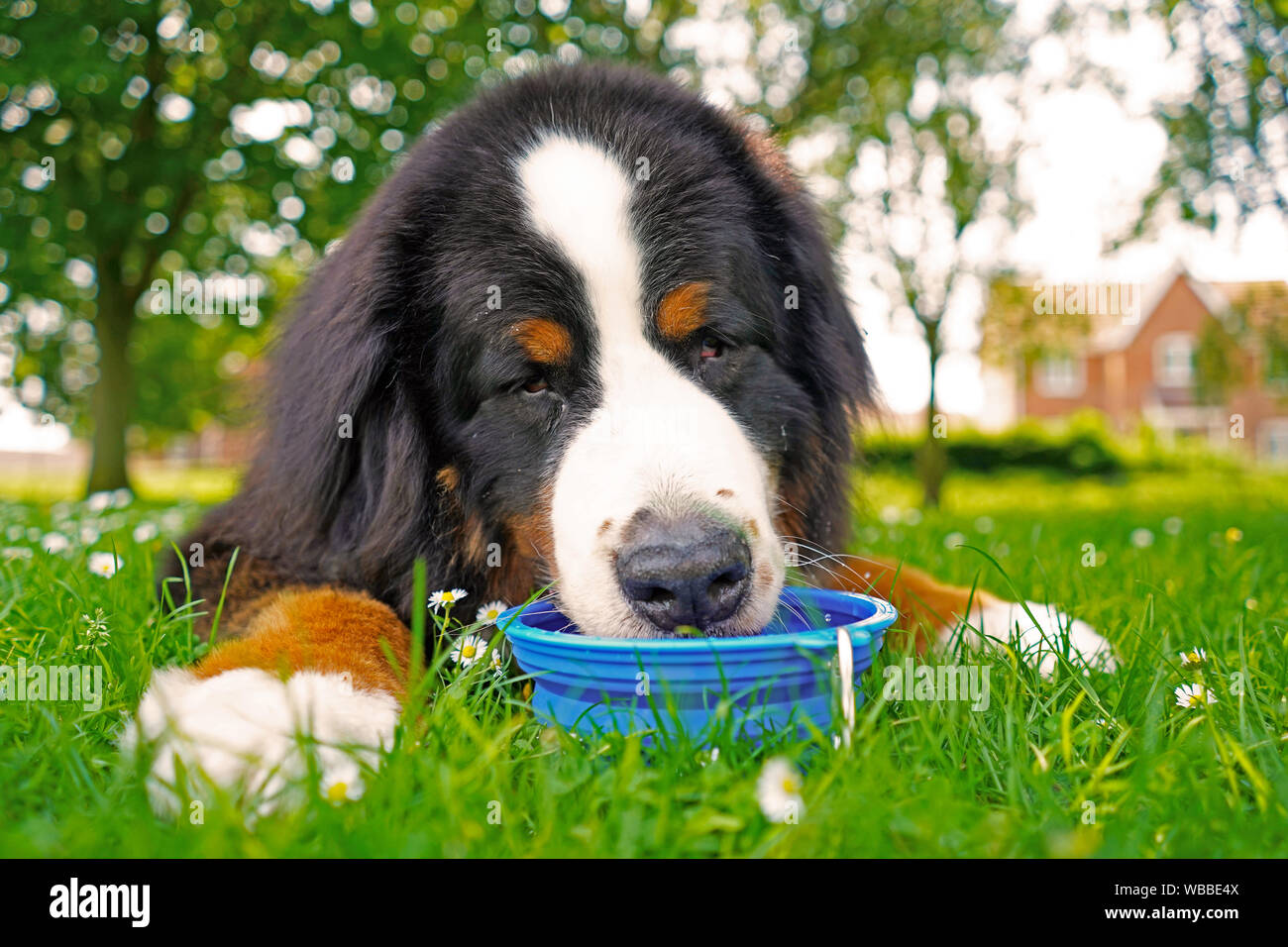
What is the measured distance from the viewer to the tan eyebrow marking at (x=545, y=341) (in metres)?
2.66

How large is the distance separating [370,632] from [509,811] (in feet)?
3.15

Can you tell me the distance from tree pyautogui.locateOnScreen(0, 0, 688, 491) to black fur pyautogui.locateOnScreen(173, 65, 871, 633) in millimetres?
3994

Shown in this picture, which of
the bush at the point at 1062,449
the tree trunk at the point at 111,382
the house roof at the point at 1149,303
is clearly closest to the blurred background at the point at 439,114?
the tree trunk at the point at 111,382

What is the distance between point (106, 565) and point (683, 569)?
7.77ft

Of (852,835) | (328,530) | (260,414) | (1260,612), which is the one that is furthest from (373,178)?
(852,835)

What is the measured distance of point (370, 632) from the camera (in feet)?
8.06

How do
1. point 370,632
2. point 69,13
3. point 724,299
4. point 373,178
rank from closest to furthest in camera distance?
point 370,632 → point 724,299 → point 69,13 → point 373,178

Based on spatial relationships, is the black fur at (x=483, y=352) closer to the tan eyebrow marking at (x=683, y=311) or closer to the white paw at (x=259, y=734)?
the tan eyebrow marking at (x=683, y=311)

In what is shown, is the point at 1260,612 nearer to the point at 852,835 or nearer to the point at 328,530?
the point at 852,835

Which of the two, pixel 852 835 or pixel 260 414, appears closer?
pixel 852 835

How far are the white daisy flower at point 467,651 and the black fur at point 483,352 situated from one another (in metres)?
0.44

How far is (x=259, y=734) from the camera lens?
71.3 inches

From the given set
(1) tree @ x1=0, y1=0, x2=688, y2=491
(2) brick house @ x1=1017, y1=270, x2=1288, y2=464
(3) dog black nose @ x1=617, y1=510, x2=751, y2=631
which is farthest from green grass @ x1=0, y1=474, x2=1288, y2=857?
(2) brick house @ x1=1017, y1=270, x2=1288, y2=464

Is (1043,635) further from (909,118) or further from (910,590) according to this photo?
(909,118)
